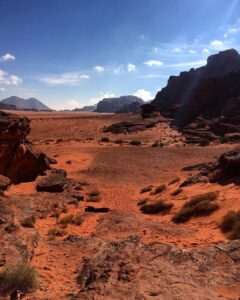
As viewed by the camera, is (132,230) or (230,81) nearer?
(132,230)

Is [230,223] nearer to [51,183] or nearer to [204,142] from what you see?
[51,183]

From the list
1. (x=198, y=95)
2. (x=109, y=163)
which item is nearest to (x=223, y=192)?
(x=109, y=163)

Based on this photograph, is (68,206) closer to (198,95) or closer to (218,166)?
(218,166)

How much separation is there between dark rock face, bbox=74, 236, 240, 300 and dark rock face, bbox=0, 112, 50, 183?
36.8 feet

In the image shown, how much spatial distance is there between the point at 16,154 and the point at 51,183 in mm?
2389

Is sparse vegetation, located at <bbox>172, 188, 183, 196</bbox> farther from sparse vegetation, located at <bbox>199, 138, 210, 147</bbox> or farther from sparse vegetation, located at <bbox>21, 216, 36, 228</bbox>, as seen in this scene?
sparse vegetation, located at <bbox>199, 138, 210, 147</bbox>

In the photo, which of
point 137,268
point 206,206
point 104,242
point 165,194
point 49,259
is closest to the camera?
point 137,268

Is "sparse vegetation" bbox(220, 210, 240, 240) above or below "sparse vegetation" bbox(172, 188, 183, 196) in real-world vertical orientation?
above

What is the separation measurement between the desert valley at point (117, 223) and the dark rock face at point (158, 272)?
18mm

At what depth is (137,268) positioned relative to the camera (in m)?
7.16

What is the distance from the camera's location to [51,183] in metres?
20.0

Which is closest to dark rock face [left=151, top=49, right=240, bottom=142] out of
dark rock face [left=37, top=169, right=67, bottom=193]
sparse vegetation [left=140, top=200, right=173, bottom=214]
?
dark rock face [left=37, top=169, right=67, bottom=193]

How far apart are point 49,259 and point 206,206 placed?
23.6 feet

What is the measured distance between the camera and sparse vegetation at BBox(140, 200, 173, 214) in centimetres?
1619
